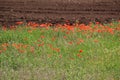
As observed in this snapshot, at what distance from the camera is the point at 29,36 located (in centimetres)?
1039

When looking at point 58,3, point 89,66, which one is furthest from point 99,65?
point 58,3

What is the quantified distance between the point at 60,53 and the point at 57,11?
5.88 m

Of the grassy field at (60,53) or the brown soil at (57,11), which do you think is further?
the brown soil at (57,11)

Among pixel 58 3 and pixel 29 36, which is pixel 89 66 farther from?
pixel 58 3

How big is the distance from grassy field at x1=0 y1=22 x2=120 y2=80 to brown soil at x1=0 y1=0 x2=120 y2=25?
7.01ft

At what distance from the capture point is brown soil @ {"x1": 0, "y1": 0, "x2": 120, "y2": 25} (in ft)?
45.0

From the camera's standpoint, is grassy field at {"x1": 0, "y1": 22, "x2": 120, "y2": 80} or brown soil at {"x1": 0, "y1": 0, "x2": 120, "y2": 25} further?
brown soil at {"x1": 0, "y1": 0, "x2": 120, "y2": 25}

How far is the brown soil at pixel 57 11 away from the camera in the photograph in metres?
13.7

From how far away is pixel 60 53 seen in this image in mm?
9164

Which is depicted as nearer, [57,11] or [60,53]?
[60,53]

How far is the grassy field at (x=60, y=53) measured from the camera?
7871 mm

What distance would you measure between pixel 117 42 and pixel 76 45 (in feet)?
4.09

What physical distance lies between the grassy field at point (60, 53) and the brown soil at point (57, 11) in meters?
2.14

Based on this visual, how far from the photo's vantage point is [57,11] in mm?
14859
